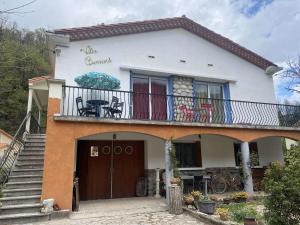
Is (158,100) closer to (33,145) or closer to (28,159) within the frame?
(33,145)

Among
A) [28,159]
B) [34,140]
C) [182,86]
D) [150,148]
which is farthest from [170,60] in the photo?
[28,159]

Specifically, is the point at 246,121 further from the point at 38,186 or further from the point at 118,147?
the point at 38,186

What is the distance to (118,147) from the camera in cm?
1138

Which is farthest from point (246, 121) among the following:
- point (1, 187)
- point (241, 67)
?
point (1, 187)

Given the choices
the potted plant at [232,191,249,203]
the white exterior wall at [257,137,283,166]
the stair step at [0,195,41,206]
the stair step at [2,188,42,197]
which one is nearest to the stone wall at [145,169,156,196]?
the potted plant at [232,191,249,203]

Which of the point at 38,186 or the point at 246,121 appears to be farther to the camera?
the point at 246,121

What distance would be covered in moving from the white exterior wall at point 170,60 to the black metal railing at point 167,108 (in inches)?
23.4

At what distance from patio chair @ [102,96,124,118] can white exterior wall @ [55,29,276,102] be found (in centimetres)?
119

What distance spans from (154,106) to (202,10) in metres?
6.01

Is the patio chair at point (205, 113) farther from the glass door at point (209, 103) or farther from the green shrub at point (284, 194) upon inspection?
the green shrub at point (284, 194)

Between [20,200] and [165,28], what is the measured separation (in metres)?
9.49

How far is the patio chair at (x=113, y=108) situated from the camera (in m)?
9.97

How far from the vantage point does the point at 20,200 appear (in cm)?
744

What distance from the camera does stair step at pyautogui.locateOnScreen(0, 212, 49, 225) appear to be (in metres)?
6.79
